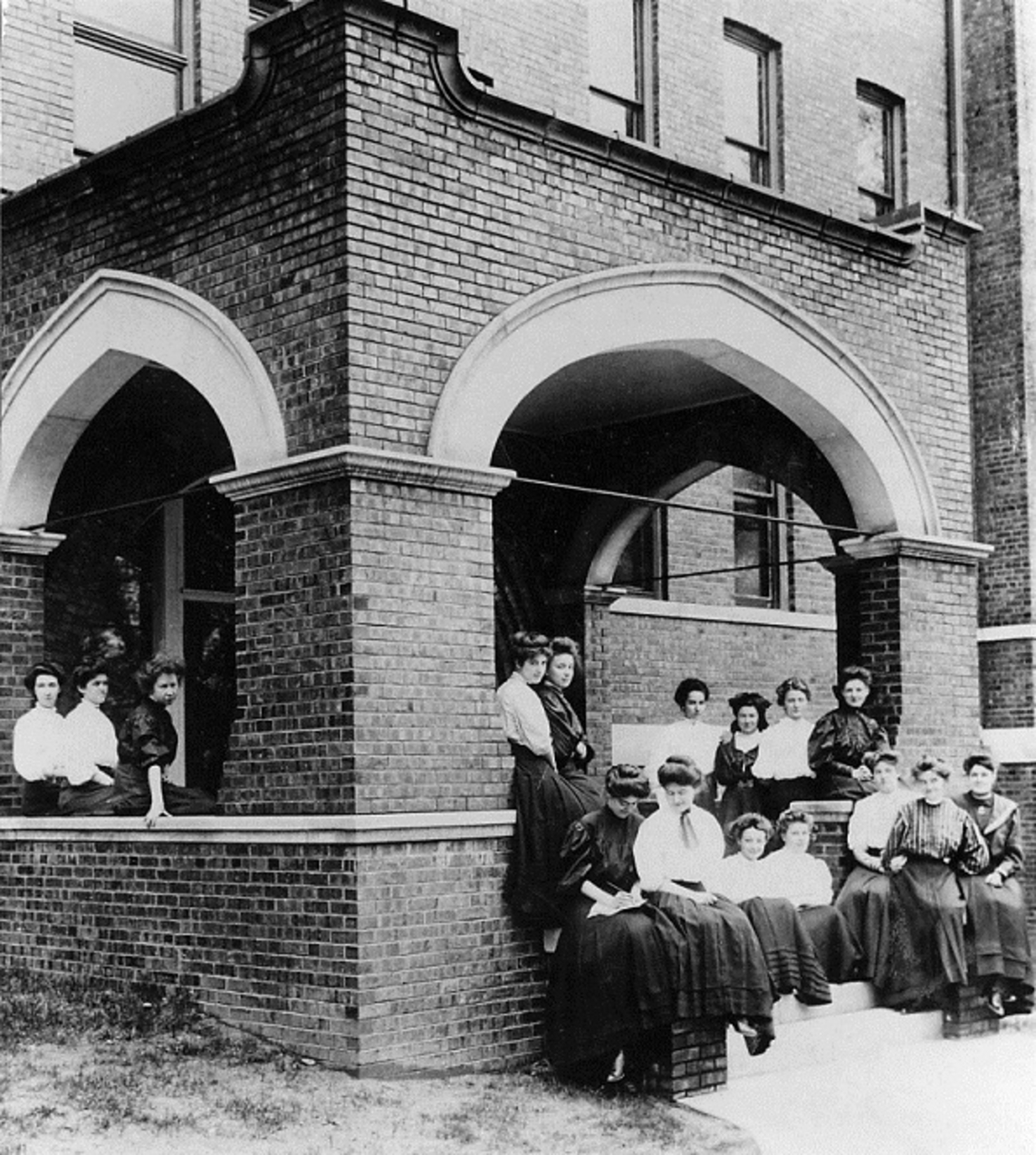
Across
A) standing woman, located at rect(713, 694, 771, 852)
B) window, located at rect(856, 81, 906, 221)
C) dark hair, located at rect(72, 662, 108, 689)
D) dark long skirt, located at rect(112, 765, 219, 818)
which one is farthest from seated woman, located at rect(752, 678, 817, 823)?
window, located at rect(856, 81, 906, 221)

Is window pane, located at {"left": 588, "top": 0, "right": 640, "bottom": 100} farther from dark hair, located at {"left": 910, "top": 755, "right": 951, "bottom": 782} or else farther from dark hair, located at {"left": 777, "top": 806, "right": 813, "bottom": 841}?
dark hair, located at {"left": 777, "top": 806, "right": 813, "bottom": 841}

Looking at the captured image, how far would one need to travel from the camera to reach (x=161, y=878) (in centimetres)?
938

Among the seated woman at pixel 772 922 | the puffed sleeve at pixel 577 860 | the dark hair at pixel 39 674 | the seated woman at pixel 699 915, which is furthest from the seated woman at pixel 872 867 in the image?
the dark hair at pixel 39 674

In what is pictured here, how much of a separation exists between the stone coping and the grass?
0.90 metres

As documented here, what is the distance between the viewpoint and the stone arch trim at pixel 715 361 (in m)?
9.34

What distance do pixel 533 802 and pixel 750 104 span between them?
37.6 feet

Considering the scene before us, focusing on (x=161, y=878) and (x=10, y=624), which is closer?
(x=161, y=878)

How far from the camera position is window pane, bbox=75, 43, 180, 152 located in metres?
13.0

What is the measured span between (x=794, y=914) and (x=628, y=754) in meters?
6.48

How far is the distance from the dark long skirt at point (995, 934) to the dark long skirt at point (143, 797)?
4.69 metres

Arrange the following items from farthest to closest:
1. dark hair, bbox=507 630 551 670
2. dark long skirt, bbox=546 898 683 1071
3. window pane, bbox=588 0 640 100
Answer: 1. window pane, bbox=588 0 640 100
2. dark hair, bbox=507 630 551 670
3. dark long skirt, bbox=546 898 683 1071

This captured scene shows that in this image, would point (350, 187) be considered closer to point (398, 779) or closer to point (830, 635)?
point (398, 779)

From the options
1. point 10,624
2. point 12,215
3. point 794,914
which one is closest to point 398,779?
point 794,914

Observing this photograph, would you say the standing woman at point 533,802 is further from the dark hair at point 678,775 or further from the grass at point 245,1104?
the grass at point 245,1104
